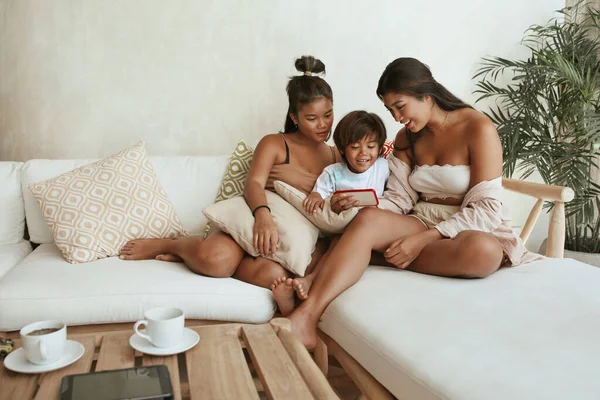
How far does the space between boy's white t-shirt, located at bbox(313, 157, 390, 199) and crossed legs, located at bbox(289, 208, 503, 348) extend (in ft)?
0.76

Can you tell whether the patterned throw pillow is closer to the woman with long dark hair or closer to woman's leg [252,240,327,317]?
woman's leg [252,240,327,317]

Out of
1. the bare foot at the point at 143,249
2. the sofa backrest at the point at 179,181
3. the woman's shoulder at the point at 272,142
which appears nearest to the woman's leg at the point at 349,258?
the woman's shoulder at the point at 272,142

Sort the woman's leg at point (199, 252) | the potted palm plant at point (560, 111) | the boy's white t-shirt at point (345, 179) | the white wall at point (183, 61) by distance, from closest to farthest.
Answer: the woman's leg at point (199, 252), the boy's white t-shirt at point (345, 179), the white wall at point (183, 61), the potted palm plant at point (560, 111)

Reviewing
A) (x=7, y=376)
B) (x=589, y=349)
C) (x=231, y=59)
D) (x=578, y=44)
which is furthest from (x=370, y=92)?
(x=7, y=376)

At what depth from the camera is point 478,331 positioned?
139 cm

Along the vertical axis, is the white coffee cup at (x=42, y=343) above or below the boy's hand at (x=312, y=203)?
below

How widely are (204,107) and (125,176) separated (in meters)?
0.70

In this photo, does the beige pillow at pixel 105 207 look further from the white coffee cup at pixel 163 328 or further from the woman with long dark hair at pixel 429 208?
the white coffee cup at pixel 163 328

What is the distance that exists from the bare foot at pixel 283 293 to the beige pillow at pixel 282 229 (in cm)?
11

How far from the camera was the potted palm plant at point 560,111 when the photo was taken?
2771 mm

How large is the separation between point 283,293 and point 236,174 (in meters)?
0.78

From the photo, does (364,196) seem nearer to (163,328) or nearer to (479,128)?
(479,128)

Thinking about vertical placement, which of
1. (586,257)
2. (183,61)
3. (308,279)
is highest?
(183,61)

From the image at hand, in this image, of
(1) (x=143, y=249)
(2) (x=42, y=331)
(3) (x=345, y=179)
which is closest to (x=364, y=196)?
(3) (x=345, y=179)
